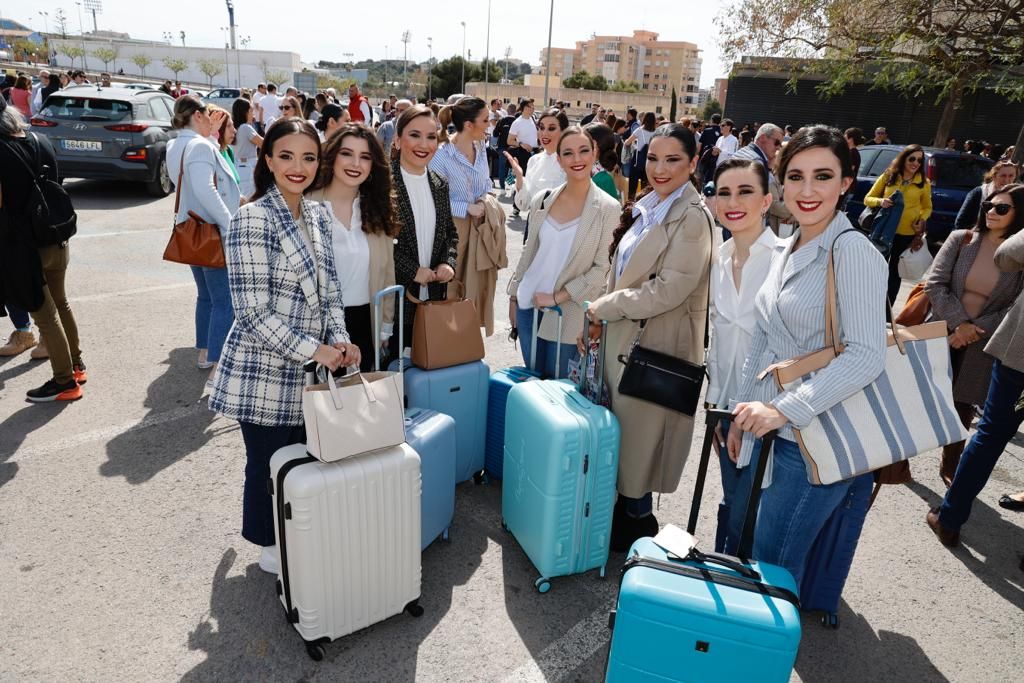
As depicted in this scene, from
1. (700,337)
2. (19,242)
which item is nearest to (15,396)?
(19,242)

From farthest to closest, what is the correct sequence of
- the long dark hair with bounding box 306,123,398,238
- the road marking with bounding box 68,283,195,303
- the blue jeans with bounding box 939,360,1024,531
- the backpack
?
the road marking with bounding box 68,283,195,303 → the backpack → the long dark hair with bounding box 306,123,398,238 → the blue jeans with bounding box 939,360,1024,531

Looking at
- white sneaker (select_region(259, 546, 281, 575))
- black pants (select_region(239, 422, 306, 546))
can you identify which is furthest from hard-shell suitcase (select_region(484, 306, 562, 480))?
white sneaker (select_region(259, 546, 281, 575))

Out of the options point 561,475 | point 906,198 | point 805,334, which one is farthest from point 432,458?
point 906,198

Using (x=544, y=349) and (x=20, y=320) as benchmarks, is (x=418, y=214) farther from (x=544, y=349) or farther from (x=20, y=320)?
(x=20, y=320)

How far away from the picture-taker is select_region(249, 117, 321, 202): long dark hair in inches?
107

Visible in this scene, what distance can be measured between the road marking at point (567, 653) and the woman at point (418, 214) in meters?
1.72

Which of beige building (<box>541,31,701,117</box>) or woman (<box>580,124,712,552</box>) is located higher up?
beige building (<box>541,31,701,117</box>)

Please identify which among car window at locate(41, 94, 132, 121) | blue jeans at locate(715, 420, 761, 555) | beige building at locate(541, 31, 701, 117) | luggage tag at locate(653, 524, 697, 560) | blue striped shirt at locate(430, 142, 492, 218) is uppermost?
beige building at locate(541, 31, 701, 117)

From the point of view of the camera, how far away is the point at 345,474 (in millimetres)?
2410

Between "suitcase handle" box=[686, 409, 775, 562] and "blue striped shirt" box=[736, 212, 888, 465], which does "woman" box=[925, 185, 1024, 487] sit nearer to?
"blue striped shirt" box=[736, 212, 888, 465]

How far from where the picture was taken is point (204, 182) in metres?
4.43

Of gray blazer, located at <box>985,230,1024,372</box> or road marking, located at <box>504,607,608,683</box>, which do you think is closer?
road marking, located at <box>504,607,608,683</box>

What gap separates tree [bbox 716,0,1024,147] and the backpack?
50.4 ft

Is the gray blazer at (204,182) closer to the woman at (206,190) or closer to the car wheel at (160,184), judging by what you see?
the woman at (206,190)
